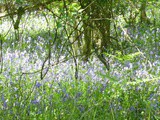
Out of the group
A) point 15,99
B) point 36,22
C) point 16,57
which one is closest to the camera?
point 15,99

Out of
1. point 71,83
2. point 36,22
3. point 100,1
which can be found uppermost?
point 100,1

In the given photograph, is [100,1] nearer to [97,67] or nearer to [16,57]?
[97,67]

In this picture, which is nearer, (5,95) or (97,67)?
(5,95)

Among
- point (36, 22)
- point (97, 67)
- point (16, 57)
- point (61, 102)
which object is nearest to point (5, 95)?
point (61, 102)

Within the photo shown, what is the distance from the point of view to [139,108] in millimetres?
3125

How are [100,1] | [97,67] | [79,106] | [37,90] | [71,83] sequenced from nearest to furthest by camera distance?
[100,1] → [79,106] → [37,90] → [71,83] → [97,67]

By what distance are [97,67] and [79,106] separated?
1686 millimetres

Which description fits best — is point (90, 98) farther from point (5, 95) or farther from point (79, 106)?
point (5, 95)

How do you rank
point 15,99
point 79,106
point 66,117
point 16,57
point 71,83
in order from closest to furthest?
point 66,117
point 79,106
point 15,99
point 71,83
point 16,57

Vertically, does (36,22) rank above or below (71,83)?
below

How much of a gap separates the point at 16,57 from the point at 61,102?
2.37 m

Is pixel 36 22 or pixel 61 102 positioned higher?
pixel 61 102

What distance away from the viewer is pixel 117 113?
315 cm

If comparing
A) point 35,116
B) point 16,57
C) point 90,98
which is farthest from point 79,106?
point 16,57
